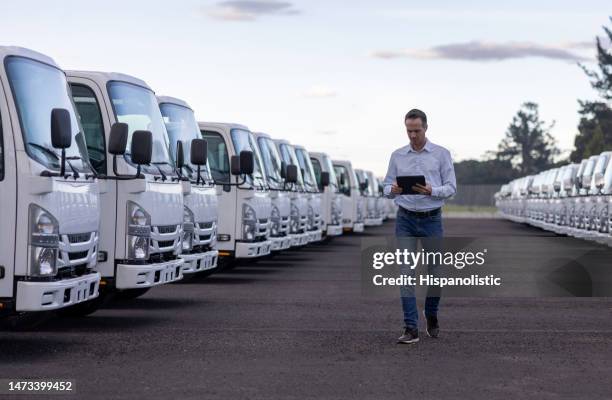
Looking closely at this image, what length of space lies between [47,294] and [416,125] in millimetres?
3555

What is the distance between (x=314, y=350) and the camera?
11.8 m

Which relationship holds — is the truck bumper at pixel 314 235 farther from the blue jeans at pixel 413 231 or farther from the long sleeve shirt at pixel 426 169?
the blue jeans at pixel 413 231

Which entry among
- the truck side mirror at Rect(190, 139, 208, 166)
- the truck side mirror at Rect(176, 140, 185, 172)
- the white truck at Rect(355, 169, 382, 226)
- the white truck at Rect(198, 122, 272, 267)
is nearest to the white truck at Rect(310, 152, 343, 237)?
the white truck at Rect(198, 122, 272, 267)

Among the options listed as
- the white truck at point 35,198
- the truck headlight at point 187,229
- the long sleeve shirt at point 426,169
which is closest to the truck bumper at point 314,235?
the truck headlight at point 187,229

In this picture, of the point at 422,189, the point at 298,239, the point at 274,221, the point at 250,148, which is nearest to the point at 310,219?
the point at 298,239

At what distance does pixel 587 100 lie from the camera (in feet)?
374

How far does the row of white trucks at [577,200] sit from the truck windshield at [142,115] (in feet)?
49.1

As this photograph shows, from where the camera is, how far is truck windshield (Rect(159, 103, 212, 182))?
17.3 m

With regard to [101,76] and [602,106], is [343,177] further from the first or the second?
[602,106]

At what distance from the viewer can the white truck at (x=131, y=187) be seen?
13.7m

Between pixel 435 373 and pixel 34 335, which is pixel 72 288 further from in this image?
pixel 435 373

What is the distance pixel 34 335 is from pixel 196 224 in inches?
184

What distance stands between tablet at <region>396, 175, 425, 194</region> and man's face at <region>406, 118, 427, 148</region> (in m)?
0.36

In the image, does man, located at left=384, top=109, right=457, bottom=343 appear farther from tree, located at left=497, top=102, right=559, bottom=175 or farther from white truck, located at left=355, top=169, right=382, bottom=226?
tree, located at left=497, top=102, right=559, bottom=175
